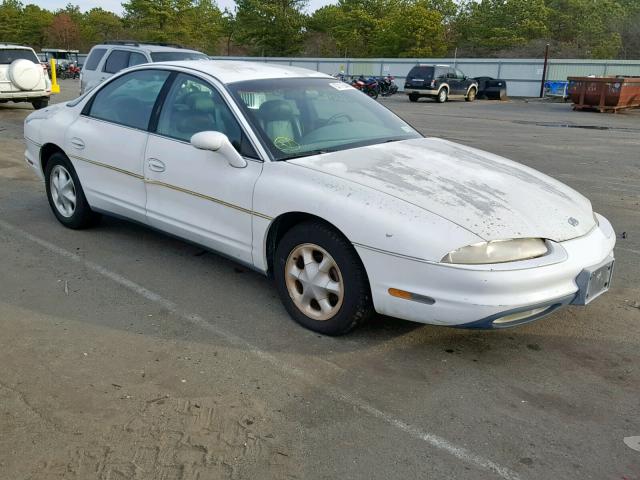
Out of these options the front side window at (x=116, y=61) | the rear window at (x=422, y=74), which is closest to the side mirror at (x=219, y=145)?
the front side window at (x=116, y=61)

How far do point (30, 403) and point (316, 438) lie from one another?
4.60 ft

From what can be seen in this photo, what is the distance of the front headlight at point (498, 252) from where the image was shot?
10.6 feet

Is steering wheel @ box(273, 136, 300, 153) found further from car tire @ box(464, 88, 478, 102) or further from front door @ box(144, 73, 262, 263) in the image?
car tire @ box(464, 88, 478, 102)

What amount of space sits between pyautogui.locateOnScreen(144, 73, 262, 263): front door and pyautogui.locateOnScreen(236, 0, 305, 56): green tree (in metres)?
63.1

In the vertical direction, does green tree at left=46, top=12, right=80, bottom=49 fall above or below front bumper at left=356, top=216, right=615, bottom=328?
above

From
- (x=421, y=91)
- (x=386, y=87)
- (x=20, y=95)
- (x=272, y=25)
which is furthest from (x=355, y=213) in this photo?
(x=272, y=25)

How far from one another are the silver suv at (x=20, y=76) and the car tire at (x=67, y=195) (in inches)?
454

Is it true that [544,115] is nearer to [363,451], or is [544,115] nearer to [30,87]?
[30,87]

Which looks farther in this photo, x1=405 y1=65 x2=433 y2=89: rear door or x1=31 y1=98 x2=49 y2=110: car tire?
x1=405 y1=65 x2=433 y2=89: rear door

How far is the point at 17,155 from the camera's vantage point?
10.0 meters

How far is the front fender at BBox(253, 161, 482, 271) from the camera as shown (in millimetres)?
3266

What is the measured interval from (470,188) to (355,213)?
766 millimetres

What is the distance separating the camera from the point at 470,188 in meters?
3.74

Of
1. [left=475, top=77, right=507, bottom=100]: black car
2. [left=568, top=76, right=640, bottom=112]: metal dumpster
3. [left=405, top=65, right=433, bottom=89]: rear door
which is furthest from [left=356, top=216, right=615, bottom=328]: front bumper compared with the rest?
[left=475, top=77, right=507, bottom=100]: black car
